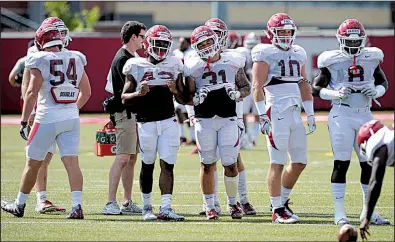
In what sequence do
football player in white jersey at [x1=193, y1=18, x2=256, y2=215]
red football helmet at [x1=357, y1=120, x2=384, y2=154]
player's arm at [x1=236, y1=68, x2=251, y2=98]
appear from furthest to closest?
football player in white jersey at [x1=193, y1=18, x2=256, y2=215]
player's arm at [x1=236, y1=68, x2=251, y2=98]
red football helmet at [x1=357, y1=120, x2=384, y2=154]

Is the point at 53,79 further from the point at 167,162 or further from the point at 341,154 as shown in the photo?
the point at 341,154

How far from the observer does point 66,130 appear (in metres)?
9.47

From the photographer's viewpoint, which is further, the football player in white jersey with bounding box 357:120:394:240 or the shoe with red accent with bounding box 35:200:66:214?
the shoe with red accent with bounding box 35:200:66:214

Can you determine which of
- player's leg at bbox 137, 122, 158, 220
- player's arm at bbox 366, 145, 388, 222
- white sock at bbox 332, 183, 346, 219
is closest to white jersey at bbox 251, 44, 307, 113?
white sock at bbox 332, 183, 346, 219

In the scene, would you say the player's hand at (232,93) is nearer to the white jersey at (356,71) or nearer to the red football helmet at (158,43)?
the red football helmet at (158,43)

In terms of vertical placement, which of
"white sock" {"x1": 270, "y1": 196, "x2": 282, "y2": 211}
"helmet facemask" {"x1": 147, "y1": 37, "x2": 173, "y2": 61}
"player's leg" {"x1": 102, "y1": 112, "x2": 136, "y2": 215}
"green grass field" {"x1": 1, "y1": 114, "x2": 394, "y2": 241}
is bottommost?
"green grass field" {"x1": 1, "y1": 114, "x2": 394, "y2": 241}

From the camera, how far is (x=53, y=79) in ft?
30.9

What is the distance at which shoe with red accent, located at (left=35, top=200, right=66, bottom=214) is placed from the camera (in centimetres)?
1003

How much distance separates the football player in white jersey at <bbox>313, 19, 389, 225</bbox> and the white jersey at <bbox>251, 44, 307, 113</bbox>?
257 millimetres

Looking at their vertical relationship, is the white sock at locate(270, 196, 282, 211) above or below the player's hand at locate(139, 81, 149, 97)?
below

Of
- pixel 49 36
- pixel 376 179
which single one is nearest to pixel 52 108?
pixel 49 36

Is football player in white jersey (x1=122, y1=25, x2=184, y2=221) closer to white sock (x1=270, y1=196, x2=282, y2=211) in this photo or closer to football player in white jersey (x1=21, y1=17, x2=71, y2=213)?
football player in white jersey (x1=21, y1=17, x2=71, y2=213)

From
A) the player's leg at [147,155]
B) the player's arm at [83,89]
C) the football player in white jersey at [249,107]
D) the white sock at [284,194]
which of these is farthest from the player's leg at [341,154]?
the football player in white jersey at [249,107]

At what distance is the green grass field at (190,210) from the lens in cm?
845
